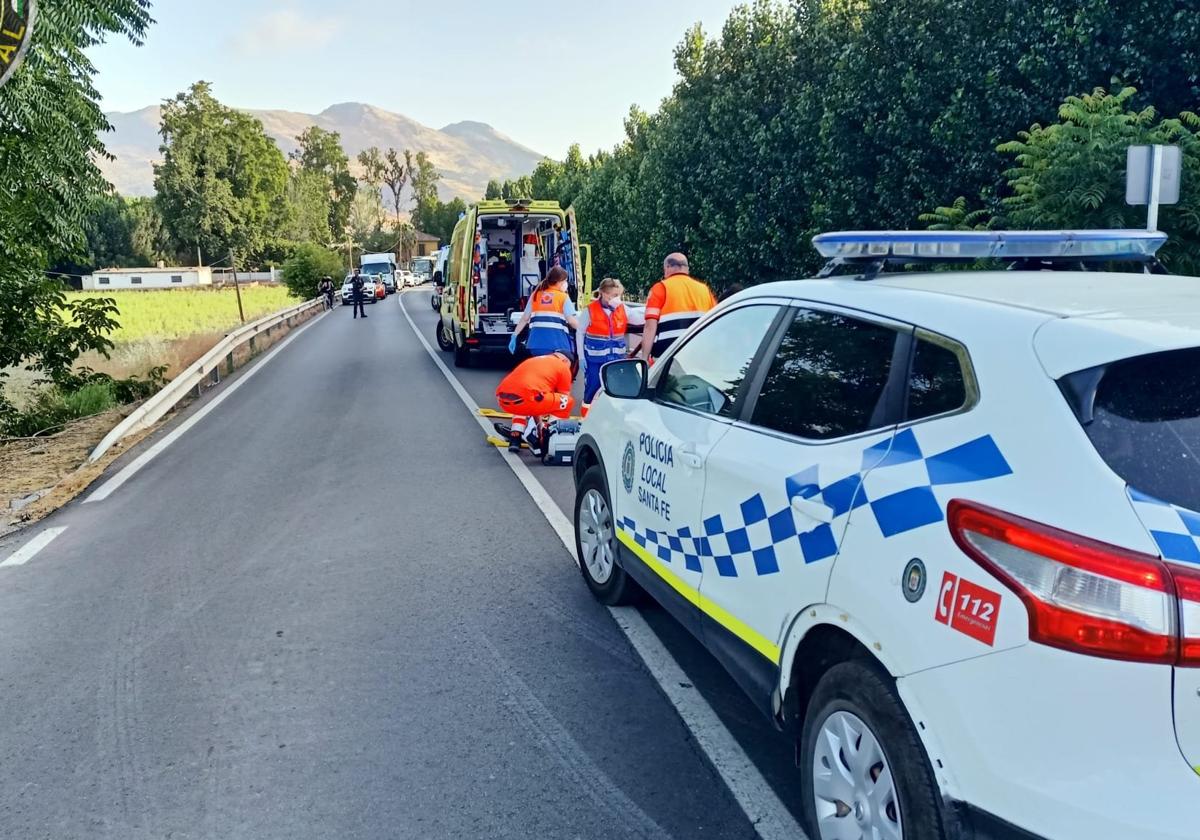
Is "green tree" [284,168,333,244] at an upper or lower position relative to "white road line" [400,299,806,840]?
upper

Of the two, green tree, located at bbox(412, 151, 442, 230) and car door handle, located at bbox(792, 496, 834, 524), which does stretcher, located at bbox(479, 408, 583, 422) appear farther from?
green tree, located at bbox(412, 151, 442, 230)

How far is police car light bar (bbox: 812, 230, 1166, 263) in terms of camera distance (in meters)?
3.32

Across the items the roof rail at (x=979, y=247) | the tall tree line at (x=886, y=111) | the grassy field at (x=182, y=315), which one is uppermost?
the tall tree line at (x=886, y=111)

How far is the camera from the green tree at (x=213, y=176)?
86.9 m

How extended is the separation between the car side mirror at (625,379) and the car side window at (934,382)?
2041 millimetres

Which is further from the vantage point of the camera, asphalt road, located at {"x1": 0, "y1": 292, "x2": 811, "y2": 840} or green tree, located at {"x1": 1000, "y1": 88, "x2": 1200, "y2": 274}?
green tree, located at {"x1": 1000, "y1": 88, "x2": 1200, "y2": 274}

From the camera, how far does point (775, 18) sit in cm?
2617

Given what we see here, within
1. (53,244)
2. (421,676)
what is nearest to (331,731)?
(421,676)

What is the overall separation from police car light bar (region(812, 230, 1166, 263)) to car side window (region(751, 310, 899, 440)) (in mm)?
265

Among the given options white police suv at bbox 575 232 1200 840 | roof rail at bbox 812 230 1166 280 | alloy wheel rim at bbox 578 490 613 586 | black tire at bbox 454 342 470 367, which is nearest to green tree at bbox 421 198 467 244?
black tire at bbox 454 342 470 367

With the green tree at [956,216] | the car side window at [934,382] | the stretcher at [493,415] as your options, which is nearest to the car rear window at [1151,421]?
the car side window at [934,382]

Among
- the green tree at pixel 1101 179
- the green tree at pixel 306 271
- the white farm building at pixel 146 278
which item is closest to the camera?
the green tree at pixel 1101 179

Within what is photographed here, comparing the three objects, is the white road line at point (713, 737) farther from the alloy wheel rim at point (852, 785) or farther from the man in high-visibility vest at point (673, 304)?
the man in high-visibility vest at point (673, 304)

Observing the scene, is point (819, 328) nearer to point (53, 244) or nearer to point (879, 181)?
point (53, 244)
